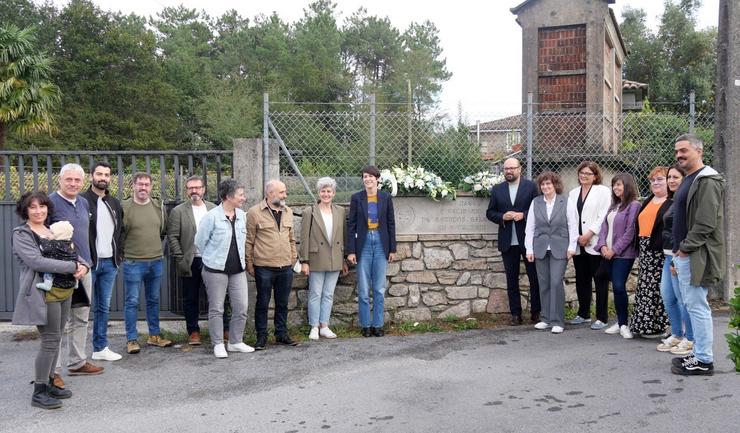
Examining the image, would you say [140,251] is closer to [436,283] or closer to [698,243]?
[436,283]

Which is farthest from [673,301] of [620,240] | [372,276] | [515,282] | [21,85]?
[21,85]

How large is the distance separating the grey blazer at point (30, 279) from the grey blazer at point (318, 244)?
105 inches

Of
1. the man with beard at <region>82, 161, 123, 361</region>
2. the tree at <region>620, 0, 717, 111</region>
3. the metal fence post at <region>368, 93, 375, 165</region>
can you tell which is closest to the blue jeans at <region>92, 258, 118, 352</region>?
the man with beard at <region>82, 161, 123, 361</region>

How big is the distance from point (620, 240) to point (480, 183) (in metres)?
1.77

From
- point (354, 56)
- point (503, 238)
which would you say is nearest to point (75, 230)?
point (503, 238)

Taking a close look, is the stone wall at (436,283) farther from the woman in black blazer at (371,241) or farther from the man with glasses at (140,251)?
the man with glasses at (140,251)

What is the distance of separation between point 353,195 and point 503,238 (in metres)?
1.78

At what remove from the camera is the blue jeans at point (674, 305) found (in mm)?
5652

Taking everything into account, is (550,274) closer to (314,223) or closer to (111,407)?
(314,223)

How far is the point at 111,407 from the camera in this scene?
4727 millimetres

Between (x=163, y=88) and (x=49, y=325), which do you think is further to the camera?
(x=163, y=88)

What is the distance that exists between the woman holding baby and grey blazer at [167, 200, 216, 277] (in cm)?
146

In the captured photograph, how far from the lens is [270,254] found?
251 inches

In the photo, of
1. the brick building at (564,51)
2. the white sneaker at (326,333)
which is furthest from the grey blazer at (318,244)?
the brick building at (564,51)
